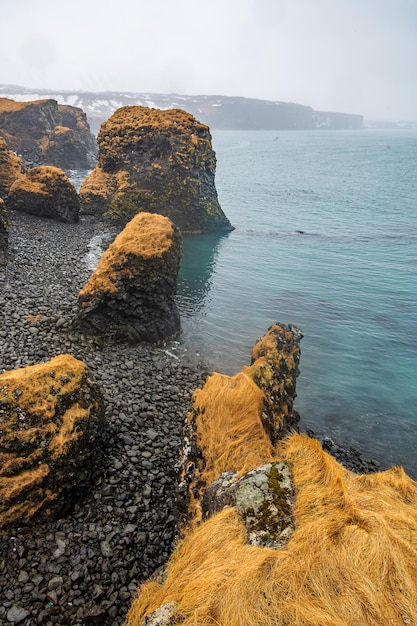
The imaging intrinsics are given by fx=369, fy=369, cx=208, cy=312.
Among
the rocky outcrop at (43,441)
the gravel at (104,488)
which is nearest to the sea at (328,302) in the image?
the gravel at (104,488)

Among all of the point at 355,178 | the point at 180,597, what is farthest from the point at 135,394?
the point at 355,178

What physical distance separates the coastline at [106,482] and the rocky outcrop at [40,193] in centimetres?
1470

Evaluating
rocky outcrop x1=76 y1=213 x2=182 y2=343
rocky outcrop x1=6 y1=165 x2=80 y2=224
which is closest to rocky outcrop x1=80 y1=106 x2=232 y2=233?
rocky outcrop x1=6 y1=165 x2=80 y2=224

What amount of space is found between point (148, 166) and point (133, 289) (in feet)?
91.4

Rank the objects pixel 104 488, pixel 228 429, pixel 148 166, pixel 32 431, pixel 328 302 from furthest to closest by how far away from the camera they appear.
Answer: pixel 148 166, pixel 328 302, pixel 228 429, pixel 104 488, pixel 32 431

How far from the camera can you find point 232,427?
10.2 metres

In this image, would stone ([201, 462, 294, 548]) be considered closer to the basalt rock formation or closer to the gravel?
the basalt rock formation

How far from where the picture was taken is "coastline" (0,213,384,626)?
25.3ft

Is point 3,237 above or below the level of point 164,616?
above

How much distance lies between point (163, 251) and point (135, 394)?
7.70 meters

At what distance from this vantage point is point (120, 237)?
61.5 feet

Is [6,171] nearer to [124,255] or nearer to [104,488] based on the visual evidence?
[124,255]

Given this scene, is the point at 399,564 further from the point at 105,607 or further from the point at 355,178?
the point at 355,178

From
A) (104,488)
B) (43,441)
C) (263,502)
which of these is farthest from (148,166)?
(263,502)
